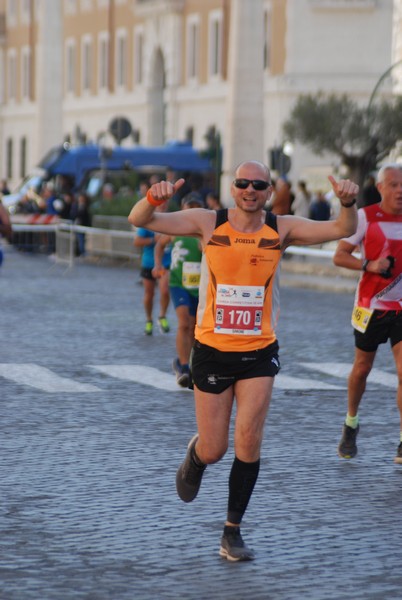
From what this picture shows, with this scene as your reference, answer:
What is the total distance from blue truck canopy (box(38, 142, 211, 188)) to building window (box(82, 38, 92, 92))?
25430 mm

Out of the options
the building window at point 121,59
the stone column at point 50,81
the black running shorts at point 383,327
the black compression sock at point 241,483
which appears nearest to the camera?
the black compression sock at point 241,483

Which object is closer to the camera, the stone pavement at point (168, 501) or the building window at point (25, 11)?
the stone pavement at point (168, 501)

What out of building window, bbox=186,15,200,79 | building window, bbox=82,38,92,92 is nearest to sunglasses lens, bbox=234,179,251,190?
building window, bbox=186,15,200,79

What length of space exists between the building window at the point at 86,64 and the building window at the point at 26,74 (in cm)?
719

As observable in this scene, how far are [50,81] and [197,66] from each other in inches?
259

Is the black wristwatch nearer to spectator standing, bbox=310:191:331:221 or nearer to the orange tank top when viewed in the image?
the orange tank top

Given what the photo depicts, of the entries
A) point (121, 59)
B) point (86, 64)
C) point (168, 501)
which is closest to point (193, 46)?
point (121, 59)

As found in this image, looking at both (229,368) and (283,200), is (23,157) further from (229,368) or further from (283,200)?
(229,368)

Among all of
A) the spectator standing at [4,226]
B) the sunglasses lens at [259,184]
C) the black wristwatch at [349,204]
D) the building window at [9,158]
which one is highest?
the sunglasses lens at [259,184]

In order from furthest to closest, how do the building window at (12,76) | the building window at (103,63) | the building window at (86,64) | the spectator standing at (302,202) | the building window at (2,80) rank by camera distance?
the building window at (2,80) → the building window at (12,76) → the building window at (86,64) → the building window at (103,63) → the spectator standing at (302,202)

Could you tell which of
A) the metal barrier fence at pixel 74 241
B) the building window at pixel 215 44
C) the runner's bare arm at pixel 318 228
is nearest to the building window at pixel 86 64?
the building window at pixel 215 44

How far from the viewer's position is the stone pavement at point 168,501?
6891 mm

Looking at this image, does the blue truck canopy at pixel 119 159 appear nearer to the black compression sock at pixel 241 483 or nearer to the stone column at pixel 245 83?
the stone column at pixel 245 83

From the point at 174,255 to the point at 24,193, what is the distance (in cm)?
3625
